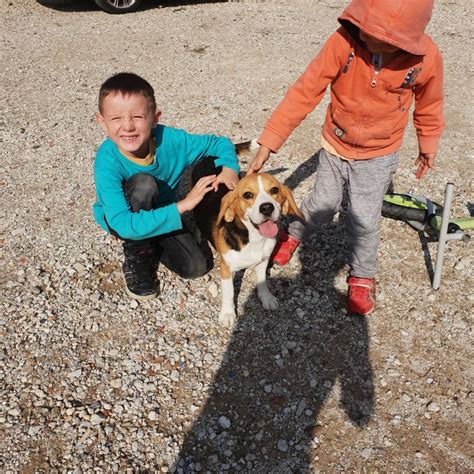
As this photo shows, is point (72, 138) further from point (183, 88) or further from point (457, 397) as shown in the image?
point (457, 397)

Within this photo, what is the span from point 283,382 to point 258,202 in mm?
1317

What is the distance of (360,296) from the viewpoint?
3811 mm

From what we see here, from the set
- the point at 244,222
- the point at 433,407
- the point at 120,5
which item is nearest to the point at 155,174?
the point at 244,222

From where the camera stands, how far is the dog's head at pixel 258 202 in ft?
10.1

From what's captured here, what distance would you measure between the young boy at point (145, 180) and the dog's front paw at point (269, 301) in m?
0.59

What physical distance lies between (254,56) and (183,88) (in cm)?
181

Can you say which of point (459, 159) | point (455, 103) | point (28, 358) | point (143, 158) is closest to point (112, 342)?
point (28, 358)

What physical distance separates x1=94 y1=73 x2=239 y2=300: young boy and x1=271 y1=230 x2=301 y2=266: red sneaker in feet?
2.13

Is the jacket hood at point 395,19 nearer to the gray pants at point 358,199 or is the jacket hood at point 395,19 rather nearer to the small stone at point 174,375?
the gray pants at point 358,199

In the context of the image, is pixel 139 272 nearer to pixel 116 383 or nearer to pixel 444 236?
pixel 116 383

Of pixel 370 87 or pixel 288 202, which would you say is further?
pixel 288 202

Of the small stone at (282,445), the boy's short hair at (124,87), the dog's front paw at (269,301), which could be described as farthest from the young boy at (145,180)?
the small stone at (282,445)

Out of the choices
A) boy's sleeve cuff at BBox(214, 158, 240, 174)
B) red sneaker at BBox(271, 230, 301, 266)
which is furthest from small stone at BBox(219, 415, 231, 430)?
boy's sleeve cuff at BBox(214, 158, 240, 174)

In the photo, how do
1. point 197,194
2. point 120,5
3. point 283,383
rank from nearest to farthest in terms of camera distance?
1. point 197,194
2. point 283,383
3. point 120,5
